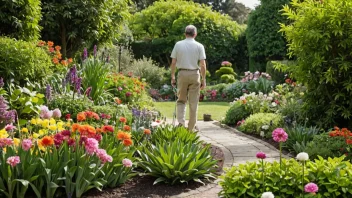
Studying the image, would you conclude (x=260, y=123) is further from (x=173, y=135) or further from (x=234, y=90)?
(x=234, y=90)

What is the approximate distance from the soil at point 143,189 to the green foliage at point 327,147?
1.79m

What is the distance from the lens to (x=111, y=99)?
352 inches

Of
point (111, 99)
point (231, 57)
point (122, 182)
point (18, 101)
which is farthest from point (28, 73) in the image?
point (231, 57)

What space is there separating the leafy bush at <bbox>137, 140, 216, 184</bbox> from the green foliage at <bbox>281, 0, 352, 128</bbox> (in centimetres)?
314

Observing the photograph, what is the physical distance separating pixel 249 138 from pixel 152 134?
98.2 inches

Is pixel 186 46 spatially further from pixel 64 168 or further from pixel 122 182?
pixel 64 168

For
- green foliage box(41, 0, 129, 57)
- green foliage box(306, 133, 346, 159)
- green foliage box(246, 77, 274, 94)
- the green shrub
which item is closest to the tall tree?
green foliage box(246, 77, 274, 94)

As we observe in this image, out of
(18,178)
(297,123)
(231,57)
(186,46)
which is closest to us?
(18,178)

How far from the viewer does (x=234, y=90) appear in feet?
52.8

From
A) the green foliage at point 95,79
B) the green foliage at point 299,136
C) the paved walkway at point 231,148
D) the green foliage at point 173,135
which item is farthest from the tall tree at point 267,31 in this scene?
the green foliage at point 173,135

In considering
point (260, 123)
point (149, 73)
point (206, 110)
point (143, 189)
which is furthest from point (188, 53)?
point (149, 73)

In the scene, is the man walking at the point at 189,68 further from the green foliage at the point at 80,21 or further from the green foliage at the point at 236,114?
the green foliage at the point at 80,21

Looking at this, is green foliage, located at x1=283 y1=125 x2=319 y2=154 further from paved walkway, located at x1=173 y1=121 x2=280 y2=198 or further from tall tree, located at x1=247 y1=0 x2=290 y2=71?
tall tree, located at x1=247 y1=0 x2=290 y2=71

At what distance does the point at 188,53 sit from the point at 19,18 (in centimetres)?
344
